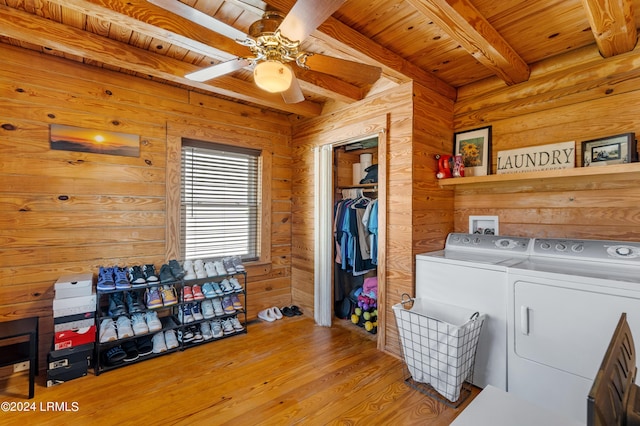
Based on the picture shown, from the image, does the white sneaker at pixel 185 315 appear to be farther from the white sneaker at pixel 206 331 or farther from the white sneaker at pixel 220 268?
the white sneaker at pixel 220 268

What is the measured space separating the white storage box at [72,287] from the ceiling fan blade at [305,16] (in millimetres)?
2271

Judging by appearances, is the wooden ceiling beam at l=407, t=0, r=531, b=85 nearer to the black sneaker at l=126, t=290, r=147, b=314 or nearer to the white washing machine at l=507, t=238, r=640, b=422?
the white washing machine at l=507, t=238, r=640, b=422

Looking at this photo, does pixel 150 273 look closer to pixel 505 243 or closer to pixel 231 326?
pixel 231 326

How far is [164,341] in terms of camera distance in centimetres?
266

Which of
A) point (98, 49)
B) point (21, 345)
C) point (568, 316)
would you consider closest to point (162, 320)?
point (21, 345)

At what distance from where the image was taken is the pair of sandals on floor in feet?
11.1

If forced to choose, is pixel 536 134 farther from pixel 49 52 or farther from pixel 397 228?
pixel 49 52

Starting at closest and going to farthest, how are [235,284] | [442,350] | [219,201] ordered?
[442,350] → [235,284] → [219,201]

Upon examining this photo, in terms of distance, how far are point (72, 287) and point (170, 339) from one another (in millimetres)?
872

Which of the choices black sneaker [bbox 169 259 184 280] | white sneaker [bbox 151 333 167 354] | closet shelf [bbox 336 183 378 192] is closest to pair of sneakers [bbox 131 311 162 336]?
white sneaker [bbox 151 333 167 354]

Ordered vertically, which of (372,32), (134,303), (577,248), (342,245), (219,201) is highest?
(372,32)

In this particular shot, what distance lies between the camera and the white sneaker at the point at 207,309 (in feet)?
9.43

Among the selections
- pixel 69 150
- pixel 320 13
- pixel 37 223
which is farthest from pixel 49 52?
pixel 320 13

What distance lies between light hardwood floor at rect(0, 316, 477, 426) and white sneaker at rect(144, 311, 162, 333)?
0.25 m
